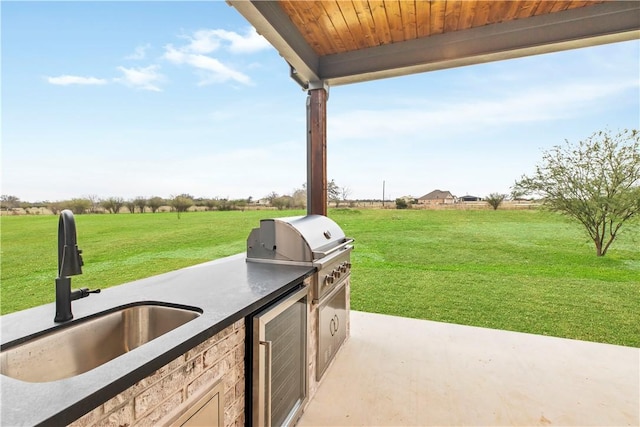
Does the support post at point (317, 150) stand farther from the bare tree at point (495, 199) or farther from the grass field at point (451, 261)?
the bare tree at point (495, 199)

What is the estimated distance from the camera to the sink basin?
0.91m

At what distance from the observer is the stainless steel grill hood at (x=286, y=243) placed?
1.91 m

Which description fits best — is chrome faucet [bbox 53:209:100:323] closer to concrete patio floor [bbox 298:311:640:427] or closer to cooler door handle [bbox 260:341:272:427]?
cooler door handle [bbox 260:341:272:427]

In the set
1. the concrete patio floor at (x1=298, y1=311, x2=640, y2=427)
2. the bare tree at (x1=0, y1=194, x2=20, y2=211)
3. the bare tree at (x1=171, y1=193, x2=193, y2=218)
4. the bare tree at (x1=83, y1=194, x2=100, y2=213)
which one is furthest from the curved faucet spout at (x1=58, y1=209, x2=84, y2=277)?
the concrete patio floor at (x1=298, y1=311, x2=640, y2=427)

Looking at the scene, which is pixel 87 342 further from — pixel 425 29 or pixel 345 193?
pixel 425 29

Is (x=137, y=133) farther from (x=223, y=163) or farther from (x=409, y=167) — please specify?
(x=409, y=167)

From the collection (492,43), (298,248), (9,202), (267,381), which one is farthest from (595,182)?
(9,202)

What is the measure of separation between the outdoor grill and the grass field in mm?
250

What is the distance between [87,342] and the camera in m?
1.10

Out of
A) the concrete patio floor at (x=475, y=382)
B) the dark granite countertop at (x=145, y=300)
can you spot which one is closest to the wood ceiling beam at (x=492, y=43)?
the dark granite countertop at (x=145, y=300)

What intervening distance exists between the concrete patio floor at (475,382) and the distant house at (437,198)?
1573 mm

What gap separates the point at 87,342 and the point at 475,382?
232 cm

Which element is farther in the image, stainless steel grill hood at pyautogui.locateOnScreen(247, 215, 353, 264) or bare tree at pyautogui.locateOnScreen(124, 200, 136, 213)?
stainless steel grill hood at pyautogui.locateOnScreen(247, 215, 353, 264)

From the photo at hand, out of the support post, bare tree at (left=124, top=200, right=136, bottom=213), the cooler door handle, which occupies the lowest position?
the cooler door handle
